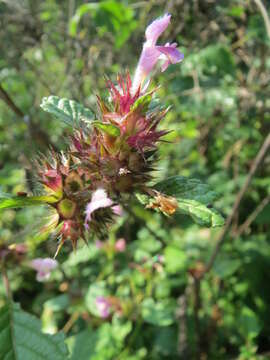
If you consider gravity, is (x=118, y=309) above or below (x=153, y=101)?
below

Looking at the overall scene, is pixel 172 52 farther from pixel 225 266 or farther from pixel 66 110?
pixel 225 266

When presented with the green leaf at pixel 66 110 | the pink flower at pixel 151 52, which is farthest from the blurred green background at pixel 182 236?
the pink flower at pixel 151 52

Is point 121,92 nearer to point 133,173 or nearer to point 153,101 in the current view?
point 153,101

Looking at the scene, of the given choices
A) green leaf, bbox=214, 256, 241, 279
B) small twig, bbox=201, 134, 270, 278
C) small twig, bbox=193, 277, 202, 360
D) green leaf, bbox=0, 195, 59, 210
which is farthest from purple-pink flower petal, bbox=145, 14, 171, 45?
green leaf, bbox=214, 256, 241, 279

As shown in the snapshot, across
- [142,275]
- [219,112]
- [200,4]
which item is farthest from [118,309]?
[200,4]

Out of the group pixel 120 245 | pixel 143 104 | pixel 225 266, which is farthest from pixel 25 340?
pixel 225 266

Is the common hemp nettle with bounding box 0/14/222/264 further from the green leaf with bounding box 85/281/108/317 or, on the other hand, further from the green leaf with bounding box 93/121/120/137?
the green leaf with bounding box 85/281/108/317
